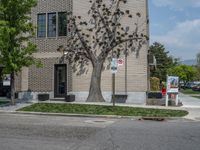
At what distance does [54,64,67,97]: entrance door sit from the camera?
27672mm

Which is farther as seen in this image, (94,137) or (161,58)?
(161,58)

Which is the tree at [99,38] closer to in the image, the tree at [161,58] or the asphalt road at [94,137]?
the asphalt road at [94,137]

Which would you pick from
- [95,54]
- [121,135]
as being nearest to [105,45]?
[95,54]

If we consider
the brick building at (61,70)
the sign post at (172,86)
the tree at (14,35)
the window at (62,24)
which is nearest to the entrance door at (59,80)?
the brick building at (61,70)

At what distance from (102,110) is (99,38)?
25.0 feet

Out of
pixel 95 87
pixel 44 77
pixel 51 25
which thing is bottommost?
pixel 95 87

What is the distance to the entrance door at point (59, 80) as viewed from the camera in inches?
1089

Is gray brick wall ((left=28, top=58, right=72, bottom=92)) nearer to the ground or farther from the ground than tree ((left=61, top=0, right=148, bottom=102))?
nearer to the ground

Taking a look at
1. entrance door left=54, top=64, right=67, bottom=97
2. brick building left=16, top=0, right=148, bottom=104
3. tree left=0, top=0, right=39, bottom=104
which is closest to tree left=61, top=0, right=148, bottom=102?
brick building left=16, top=0, right=148, bottom=104

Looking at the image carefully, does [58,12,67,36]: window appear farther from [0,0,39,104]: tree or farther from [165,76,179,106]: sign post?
[165,76,179,106]: sign post

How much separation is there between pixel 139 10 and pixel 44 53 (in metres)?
7.19

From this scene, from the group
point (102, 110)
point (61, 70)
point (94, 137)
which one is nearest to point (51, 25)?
point (61, 70)

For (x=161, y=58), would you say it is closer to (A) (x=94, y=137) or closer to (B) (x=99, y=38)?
(B) (x=99, y=38)

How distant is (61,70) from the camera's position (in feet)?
91.1
